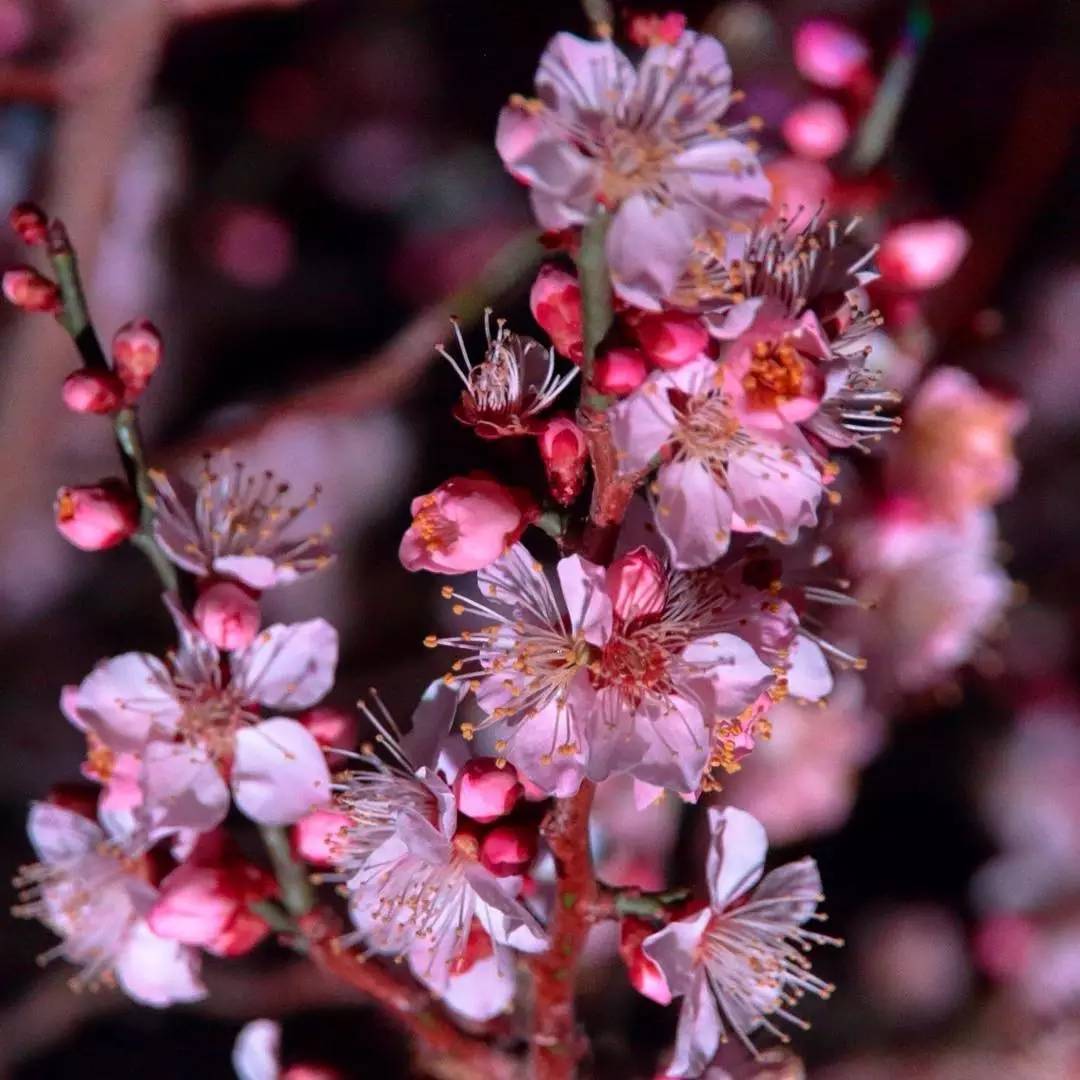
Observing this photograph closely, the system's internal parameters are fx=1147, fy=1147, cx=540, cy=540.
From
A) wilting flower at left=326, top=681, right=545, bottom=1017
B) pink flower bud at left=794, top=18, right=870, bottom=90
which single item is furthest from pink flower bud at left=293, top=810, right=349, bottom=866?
pink flower bud at left=794, top=18, right=870, bottom=90

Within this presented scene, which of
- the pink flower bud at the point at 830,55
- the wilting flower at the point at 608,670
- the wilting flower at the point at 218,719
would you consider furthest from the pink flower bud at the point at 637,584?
the pink flower bud at the point at 830,55

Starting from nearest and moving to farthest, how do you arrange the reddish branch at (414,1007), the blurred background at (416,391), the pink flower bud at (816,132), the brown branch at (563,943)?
the brown branch at (563,943) → the reddish branch at (414,1007) → the pink flower bud at (816,132) → the blurred background at (416,391)

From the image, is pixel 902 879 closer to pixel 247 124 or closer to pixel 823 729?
pixel 823 729

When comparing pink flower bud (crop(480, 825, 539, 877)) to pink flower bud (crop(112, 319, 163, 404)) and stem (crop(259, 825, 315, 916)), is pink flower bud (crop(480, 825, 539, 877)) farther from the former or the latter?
pink flower bud (crop(112, 319, 163, 404))

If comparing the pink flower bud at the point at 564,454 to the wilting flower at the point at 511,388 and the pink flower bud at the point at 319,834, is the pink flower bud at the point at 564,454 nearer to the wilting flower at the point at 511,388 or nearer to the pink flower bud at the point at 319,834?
the wilting flower at the point at 511,388

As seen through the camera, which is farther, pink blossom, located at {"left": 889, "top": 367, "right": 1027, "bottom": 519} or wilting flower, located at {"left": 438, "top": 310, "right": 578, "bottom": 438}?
pink blossom, located at {"left": 889, "top": 367, "right": 1027, "bottom": 519}

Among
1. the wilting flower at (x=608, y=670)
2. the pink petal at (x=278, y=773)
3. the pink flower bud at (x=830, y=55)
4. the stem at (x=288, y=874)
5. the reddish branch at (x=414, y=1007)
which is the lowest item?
the reddish branch at (x=414, y=1007)

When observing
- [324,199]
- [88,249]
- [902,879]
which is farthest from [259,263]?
[902,879]

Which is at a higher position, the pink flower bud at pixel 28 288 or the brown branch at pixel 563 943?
the pink flower bud at pixel 28 288
